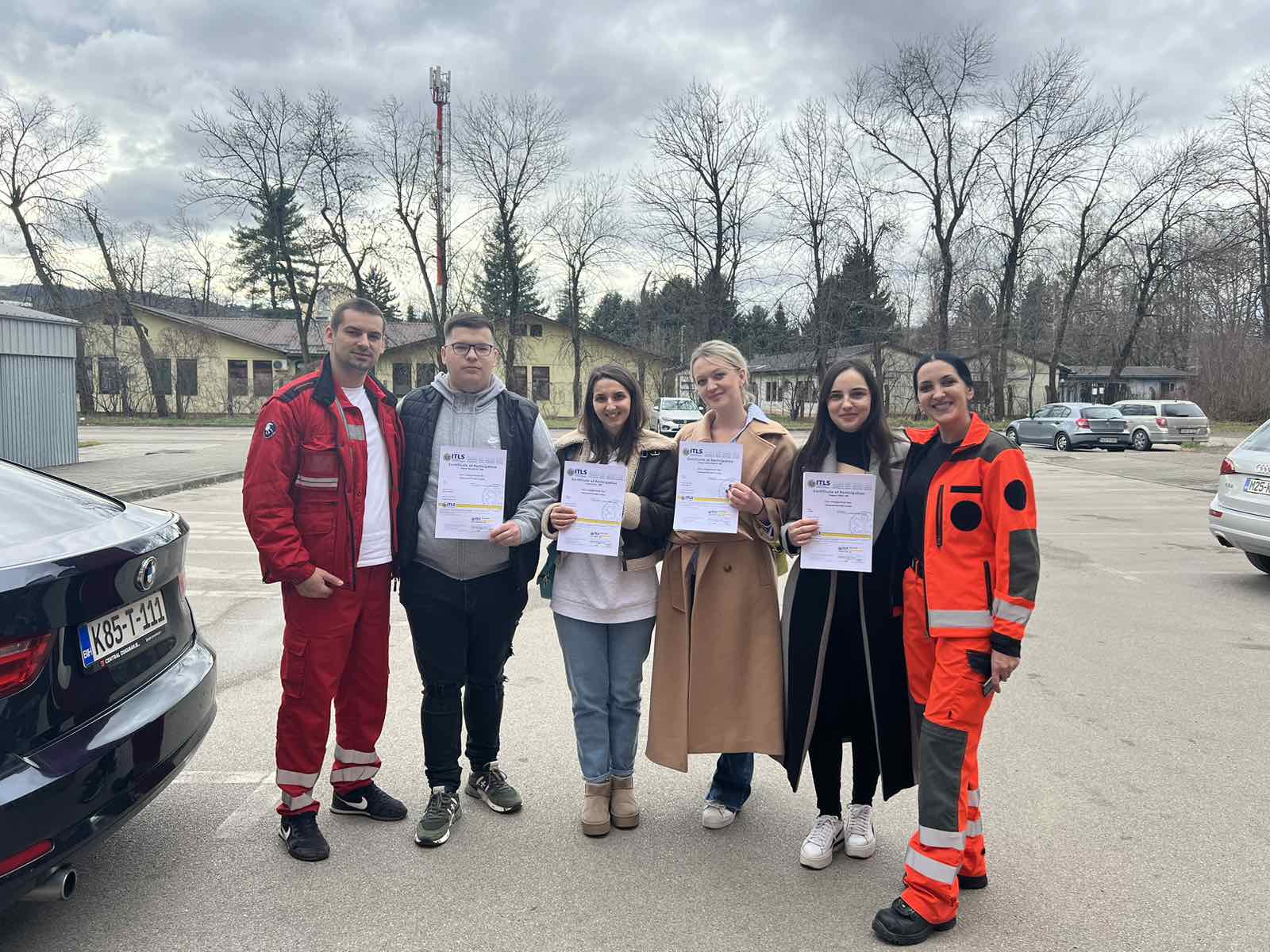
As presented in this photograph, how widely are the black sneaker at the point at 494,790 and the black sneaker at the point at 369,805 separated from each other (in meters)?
0.31

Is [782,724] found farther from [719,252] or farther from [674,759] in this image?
[719,252]

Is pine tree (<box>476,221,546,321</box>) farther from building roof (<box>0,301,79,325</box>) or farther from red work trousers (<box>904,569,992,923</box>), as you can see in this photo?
red work trousers (<box>904,569,992,923</box>)

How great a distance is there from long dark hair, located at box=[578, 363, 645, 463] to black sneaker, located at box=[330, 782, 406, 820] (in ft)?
5.41

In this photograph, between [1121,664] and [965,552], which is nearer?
[965,552]

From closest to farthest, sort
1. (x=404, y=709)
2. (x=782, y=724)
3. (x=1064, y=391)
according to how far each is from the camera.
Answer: (x=782, y=724) → (x=404, y=709) → (x=1064, y=391)

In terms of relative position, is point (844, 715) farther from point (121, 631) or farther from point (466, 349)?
point (121, 631)

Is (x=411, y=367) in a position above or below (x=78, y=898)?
above

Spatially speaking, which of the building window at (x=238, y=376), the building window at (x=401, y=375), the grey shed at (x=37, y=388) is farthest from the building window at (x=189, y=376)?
the grey shed at (x=37, y=388)

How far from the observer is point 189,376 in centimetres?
4781

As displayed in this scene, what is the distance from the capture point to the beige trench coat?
3.28 meters

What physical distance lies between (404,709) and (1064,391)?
227 ft

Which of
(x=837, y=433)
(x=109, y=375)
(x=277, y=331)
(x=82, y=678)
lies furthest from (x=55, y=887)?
(x=277, y=331)

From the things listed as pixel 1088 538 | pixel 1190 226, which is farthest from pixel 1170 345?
pixel 1088 538

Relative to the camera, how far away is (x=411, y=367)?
1935 inches
